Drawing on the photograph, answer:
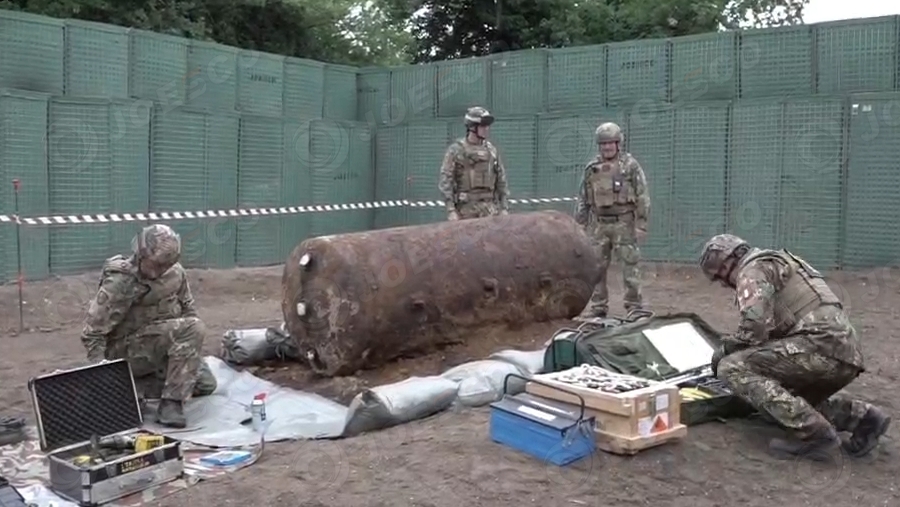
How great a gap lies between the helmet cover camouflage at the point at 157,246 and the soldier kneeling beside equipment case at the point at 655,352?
221 cm

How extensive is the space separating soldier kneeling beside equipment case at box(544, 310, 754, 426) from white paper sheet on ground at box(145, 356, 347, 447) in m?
1.37

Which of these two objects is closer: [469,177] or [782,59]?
[469,177]

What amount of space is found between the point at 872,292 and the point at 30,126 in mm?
8559

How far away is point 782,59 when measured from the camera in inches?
429

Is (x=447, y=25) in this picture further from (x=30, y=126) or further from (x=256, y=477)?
(x=256, y=477)

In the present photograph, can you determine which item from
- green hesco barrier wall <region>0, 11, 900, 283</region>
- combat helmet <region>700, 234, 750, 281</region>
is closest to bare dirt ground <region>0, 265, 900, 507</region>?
combat helmet <region>700, 234, 750, 281</region>

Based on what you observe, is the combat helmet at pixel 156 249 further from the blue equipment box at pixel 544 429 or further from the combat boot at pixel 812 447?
the combat boot at pixel 812 447

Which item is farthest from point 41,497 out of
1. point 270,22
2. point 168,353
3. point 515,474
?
point 270,22

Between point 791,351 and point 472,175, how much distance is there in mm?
4191

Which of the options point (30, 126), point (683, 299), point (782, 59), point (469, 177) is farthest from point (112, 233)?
point (782, 59)

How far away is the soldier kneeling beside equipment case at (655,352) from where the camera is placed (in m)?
5.04

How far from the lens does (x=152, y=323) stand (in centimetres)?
536

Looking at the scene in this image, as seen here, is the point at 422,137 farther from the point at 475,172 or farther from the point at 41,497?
the point at 41,497

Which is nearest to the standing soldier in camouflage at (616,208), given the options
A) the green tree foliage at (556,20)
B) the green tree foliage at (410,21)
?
the green tree foliage at (410,21)
